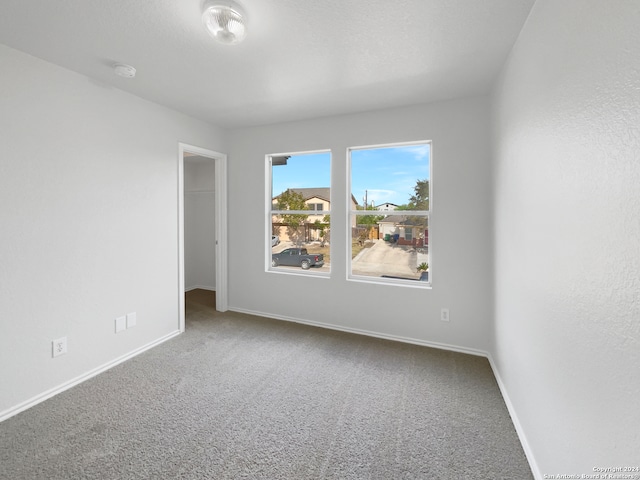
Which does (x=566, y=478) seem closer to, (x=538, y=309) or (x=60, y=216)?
(x=538, y=309)

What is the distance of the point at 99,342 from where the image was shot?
262 centimetres

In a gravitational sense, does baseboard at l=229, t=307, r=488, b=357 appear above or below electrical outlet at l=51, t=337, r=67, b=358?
below

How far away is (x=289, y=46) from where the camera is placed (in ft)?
6.70

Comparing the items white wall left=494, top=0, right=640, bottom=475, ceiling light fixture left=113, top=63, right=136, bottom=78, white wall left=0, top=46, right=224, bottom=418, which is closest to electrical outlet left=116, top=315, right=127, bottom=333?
white wall left=0, top=46, right=224, bottom=418

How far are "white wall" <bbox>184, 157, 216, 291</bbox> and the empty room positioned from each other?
5.30ft

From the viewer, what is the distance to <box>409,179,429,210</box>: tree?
3.17 meters

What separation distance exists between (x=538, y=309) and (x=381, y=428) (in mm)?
1194

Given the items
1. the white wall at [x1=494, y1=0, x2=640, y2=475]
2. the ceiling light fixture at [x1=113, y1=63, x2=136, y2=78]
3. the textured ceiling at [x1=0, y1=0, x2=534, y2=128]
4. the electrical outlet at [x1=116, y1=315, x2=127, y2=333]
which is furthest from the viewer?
the electrical outlet at [x1=116, y1=315, x2=127, y2=333]

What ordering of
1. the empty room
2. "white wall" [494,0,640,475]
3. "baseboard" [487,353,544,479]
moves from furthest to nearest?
"baseboard" [487,353,544,479] < the empty room < "white wall" [494,0,640,475]

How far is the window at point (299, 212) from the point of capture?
367cm

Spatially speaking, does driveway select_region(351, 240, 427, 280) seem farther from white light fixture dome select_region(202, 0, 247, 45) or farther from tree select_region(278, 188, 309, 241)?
white light fixture dome select_region(202, 0, 247, 45)

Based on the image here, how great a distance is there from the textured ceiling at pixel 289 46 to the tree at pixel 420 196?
32.5 inches

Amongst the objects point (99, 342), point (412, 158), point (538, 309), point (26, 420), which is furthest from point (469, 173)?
point (26, 420)

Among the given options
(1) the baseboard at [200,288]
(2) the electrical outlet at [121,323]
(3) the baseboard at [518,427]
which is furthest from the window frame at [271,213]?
(1) the baseboard at [200,288]
